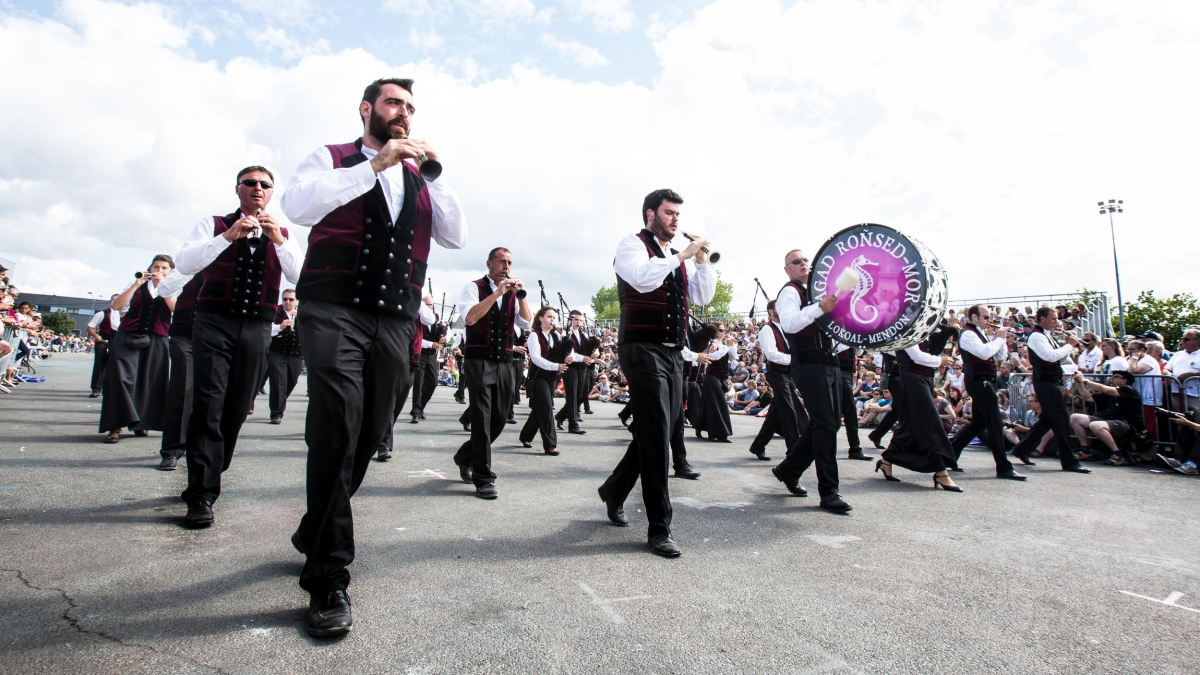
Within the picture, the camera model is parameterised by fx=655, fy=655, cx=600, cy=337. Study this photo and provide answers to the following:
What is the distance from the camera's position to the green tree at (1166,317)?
38438mm

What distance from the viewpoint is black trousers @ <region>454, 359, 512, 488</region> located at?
5281mm

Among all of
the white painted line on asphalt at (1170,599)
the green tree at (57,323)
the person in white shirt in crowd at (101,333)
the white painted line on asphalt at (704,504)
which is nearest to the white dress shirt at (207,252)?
the white painted line on asphalt at (704,504)

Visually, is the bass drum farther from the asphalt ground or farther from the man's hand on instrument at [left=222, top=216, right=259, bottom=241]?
the man's hand on instrument at [left=222, top=216, right=259, bottom=241]

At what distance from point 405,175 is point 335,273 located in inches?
22.2

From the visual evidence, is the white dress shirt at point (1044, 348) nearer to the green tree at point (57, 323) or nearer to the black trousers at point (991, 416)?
the black trousers at point (991, 416)

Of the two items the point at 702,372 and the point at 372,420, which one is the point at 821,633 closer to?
the point at 372,420

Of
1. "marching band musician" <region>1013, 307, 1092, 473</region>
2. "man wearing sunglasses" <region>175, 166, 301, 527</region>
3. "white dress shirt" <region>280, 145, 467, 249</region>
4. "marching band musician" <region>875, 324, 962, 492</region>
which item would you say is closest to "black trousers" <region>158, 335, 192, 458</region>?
"man wearing sunglasses" <region>175, 166, 301, 527</region>

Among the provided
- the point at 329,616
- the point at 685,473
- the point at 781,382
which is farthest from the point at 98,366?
the point at 329,616

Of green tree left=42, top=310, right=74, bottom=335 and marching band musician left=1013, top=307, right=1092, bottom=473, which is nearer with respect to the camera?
marching band musician left=1013, top=307, right=1092, bottom=473

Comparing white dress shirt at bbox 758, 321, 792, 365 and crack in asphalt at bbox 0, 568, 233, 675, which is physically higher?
white dress shirt at bbox 758, 321, 792, 365

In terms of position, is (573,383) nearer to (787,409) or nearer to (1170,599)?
(787,409)

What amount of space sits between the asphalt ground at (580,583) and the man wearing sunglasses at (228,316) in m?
0.39

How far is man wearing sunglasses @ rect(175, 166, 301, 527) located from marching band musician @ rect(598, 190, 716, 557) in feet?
6.97

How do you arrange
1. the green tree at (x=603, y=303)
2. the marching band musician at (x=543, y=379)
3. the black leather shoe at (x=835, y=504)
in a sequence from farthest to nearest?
1. the green tree at (x=603, y=303)
2. the marching band musician at (x=543, y=379)
3. the black leather shoe at (x=835, y=504)
